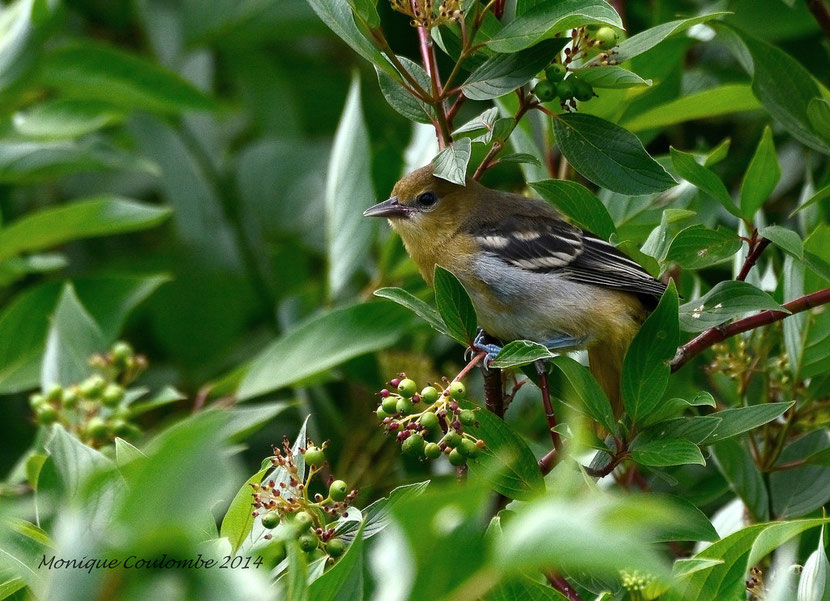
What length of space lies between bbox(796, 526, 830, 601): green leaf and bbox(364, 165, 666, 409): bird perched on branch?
4.99ft

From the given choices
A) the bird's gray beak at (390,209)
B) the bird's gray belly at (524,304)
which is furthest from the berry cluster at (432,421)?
the bird's gray beak at (390,209)

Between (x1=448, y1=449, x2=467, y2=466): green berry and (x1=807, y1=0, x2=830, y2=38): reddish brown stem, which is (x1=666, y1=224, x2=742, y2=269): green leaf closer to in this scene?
(x1=448, y1=449, x2=467, y2=466): green berry

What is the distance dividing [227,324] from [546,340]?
209 cm

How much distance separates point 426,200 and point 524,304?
625 mm

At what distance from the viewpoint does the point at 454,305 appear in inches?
91.4

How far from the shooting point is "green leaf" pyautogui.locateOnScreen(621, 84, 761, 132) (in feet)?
11.5

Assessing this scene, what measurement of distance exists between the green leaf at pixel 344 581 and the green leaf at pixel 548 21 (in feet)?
3.96

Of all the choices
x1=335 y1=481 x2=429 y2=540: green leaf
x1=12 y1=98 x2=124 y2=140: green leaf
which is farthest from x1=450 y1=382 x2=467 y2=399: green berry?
x1=12 y1=98 x2=124 y2=140: green leaf

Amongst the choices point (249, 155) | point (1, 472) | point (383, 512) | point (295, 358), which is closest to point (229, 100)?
point (249, 155)

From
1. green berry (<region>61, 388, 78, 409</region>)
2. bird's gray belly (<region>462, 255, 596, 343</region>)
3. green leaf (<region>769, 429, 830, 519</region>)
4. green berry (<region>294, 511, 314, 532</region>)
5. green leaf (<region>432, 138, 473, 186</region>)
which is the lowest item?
green leaf (<region>769, 429, 830, 519</region>)

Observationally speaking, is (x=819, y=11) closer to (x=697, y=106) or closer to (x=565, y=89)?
(x=697, y=106)

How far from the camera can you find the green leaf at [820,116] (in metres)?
2.66

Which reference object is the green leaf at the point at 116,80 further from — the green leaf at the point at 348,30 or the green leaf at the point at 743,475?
the green leaf at the point at 743,475

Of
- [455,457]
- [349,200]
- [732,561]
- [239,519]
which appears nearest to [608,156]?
[455,457]
